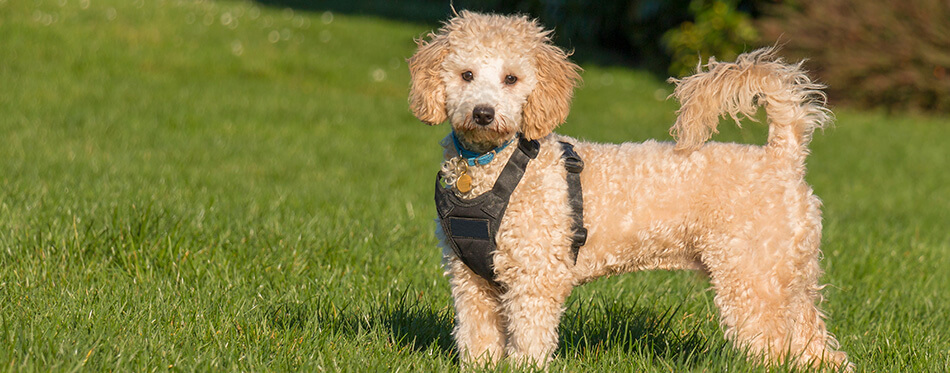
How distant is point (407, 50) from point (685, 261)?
18.9 metres

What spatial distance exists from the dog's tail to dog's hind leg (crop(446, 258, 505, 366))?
1163 millimetres

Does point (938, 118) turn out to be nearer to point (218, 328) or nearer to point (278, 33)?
point (278, 33)

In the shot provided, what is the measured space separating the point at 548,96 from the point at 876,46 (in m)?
16.0

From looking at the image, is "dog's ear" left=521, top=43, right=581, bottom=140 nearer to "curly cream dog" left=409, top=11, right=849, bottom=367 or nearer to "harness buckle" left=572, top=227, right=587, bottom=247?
"curly cream dog" left=409, top=11, right=849, bottom=367

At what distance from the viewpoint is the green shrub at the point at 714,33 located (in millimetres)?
19328

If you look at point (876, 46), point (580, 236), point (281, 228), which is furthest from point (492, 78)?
point (876, 46)

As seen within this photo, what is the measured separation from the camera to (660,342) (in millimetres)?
4953

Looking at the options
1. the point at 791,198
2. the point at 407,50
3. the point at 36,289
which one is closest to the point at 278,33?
the point at 407,50

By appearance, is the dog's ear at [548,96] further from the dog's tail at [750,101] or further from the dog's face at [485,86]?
the dog's tail at [750,101]

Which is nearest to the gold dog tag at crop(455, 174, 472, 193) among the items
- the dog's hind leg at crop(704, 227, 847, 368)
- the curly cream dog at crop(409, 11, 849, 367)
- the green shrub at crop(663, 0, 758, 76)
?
the curly cream dog at crop(409, 11, 849, 367)

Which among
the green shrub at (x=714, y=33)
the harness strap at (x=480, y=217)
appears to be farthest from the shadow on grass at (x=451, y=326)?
the green shrub at (x=714, y=33)

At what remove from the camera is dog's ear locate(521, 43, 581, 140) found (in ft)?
13.9

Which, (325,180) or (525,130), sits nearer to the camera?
(525,130)

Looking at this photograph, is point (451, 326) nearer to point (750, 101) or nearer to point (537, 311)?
point (537, 311)
